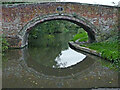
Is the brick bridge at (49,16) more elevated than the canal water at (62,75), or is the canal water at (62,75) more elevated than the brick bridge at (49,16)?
the brick bridge at (49,16)

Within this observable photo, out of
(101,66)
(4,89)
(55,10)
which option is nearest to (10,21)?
(55,10)

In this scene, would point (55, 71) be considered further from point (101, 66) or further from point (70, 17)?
point (70, 17)

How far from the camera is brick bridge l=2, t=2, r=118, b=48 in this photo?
12367mm

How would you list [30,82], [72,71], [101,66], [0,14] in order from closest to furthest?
1. [30,82]
2. [72,71]
3. [101,66]
4. [0,14]

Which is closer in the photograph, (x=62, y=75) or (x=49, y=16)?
(x=62, y=75)

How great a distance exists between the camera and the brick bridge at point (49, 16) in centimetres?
1237

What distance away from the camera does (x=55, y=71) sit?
742cm

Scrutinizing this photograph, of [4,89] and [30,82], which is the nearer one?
[4,89]

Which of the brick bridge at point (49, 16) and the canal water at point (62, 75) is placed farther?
the brick bridge at point (49, 16)

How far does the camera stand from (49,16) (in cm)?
1246

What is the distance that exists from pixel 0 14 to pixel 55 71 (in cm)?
683

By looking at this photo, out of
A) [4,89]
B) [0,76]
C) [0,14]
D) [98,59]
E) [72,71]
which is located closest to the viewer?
[4,89]

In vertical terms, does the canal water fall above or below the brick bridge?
below

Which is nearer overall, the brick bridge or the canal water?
the canal water
